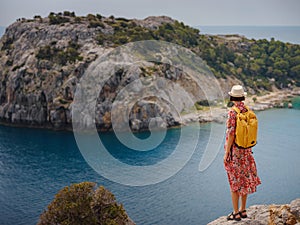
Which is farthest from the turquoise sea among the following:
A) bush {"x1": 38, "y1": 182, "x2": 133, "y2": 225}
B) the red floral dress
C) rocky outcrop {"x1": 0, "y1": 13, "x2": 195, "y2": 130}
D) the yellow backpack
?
the yellow backpack

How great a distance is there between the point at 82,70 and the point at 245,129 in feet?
240

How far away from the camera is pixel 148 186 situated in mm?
48469

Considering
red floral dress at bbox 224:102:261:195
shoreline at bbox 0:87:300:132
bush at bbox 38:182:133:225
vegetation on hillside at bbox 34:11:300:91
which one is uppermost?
vegetation on hillside at bbox 34:11:300:91

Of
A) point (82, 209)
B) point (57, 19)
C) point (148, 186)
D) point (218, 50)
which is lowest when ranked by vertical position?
point (82, 209)

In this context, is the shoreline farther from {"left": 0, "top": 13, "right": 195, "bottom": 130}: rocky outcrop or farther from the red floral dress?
the red floral dress

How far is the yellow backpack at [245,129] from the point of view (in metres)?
13.1

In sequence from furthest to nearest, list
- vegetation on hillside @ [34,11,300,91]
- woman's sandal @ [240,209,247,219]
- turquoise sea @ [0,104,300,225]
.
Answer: vegetation on hillside @ [34,11,300,91]
turquoise sea @ [0,104,300,225]
woman's sandal @ [240,209,247,219]

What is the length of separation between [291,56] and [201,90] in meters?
51.1

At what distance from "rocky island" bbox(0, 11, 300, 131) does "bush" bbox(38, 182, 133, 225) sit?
45.9 metres

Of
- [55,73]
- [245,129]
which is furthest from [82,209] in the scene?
[55,73]

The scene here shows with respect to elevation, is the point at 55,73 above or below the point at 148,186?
above

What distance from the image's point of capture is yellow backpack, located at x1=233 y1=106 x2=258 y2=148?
514 inches

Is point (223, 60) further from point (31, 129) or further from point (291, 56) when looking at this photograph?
point (31, 129)

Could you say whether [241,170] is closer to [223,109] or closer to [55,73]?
[55,73]
